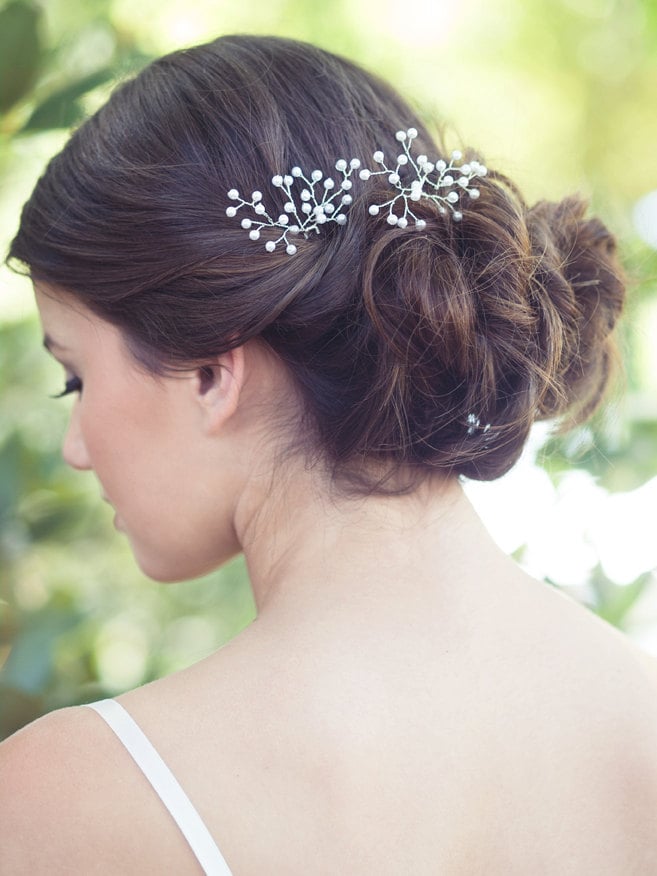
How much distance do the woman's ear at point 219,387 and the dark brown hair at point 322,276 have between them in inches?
1.0

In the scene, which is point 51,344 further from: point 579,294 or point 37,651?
point 579,294

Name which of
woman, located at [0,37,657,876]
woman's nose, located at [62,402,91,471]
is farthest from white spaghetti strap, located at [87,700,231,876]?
woman's nose, located at [62,402,91,471]

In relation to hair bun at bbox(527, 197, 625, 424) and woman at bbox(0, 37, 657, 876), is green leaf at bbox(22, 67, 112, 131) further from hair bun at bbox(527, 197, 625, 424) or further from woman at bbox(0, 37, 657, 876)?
hair bun at bbox(527, 197, 625, 424)

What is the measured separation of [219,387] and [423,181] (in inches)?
14.3

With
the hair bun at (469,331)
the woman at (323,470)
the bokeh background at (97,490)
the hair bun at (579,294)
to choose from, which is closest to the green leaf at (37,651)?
the bokeh background at (97,490)

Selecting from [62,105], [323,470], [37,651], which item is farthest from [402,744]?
[62,105]

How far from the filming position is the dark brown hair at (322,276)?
1.17m

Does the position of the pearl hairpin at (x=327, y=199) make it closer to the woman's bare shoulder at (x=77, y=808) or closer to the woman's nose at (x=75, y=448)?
the woman's nose at (x=75, y=448)

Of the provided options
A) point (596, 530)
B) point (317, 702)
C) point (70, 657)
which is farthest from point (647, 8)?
point (317, 702)

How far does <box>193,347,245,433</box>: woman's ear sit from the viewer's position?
122cm

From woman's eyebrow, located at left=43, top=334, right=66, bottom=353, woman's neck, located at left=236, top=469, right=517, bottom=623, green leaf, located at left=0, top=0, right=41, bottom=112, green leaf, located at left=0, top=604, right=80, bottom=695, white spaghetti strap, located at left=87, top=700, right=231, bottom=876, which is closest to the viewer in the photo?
white spaghetti strap, located at left=87, top=700, right=231, bottom=876

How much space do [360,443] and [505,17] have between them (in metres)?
3.94

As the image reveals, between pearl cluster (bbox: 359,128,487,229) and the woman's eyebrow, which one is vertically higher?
pearl cluster (bbox: 359,128,487,229)

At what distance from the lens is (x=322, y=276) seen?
1.19 meters
